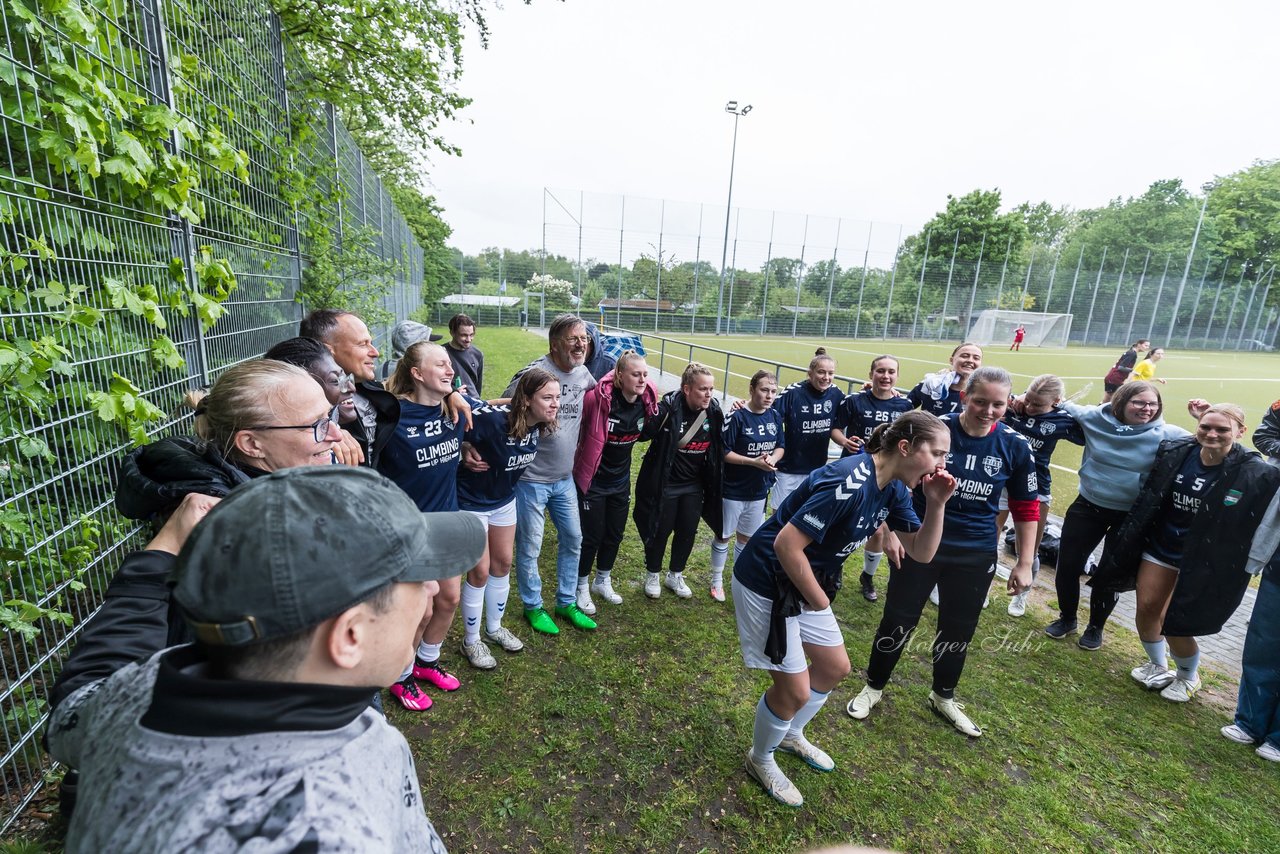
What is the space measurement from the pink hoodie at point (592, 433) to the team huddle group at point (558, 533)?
2 centimetres

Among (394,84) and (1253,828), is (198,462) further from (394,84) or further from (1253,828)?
(394,84)

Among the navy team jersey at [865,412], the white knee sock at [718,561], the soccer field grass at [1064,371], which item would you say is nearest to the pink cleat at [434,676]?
the white knee sock at [718,561]

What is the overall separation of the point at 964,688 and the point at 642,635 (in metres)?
2.41

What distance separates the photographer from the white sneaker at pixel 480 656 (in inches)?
156

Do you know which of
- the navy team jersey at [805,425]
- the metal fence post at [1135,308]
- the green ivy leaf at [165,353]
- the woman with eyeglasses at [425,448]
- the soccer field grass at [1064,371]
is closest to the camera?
the green ivy leaf at [165,353]

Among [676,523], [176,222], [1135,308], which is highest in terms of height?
[1135,308]

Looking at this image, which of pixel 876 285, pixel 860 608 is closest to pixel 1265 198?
pixel 876 285

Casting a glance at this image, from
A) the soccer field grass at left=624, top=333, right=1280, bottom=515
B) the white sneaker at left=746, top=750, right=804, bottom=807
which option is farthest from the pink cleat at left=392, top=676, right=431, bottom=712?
the soccer field grass at left=624, top=333, right=1280, bottom=515

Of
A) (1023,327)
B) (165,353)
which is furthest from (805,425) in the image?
(1023,327)

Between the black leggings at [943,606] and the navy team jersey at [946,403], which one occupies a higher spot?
the navy team jersey at [946,403]

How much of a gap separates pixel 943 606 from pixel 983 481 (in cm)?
85

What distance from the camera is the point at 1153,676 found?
431 centimetres

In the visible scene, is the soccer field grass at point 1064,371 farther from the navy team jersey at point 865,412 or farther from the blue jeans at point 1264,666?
the blue jeans at point 1264,666

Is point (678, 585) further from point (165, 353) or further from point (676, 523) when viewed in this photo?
point (165, 353)
